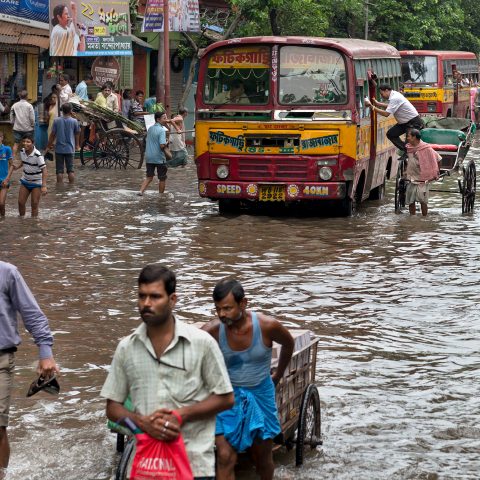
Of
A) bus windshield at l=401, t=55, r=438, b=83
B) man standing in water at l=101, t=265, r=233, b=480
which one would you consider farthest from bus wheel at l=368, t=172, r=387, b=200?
man standing in water at l=101, t=265, r=233, b=480

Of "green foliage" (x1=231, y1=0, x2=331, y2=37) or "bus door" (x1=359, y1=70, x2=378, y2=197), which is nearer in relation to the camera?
"bus door" (x1=359, y1=70, x2=378, y2=197)

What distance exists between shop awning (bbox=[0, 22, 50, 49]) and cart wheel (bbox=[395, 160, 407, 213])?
11599 millimetres

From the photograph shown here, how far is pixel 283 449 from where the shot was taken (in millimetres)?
7652

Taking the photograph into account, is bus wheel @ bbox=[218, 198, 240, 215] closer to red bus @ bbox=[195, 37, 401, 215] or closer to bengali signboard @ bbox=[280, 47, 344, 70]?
red bus @ bbox=[195, 37, 401, 215]

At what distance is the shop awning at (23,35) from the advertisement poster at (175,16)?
2797mm

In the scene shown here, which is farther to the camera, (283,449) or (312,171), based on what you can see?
(312,171)

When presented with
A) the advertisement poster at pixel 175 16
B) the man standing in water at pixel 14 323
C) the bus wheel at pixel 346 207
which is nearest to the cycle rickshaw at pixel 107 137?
the advertisement poster at pixel 175 16

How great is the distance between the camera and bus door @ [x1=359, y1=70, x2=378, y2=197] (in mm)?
20297

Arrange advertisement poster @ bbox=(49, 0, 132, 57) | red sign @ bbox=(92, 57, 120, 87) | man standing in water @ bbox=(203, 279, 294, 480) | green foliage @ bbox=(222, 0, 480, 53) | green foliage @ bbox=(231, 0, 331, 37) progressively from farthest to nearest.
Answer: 1. green foliage @ bbox=(222, 0, 480, 53)
2. green foliage @ bbox=(231, 0, 331, 37)
3. red sign @ bbox=(92, 57, 120, 87)
4. advertisement poster @ bbox=(49, 0, 132, 57)
5. man standing in water @ bbox=(203, 279, 294, 480)

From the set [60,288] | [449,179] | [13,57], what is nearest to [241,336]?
[60,288]

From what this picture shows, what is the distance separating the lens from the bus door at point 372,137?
20297 millimetres

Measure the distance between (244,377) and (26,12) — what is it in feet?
78.5

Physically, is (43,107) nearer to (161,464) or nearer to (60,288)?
(60,288)

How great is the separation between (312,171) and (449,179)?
28.1 ft
